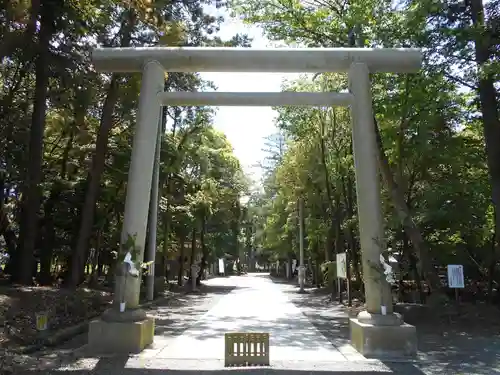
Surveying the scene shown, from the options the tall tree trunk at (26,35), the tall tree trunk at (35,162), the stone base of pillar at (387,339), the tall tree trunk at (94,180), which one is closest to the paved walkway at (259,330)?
the stone base of pillar at (387,339)

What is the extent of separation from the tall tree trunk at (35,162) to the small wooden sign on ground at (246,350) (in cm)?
984

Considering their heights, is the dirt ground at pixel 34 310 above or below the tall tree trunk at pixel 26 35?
below

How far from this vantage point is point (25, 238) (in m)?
15.7

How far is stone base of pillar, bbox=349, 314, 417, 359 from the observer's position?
8867mm

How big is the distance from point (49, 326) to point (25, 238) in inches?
199

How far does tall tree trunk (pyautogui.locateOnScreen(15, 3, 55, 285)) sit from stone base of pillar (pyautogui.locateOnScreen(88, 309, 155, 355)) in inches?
302

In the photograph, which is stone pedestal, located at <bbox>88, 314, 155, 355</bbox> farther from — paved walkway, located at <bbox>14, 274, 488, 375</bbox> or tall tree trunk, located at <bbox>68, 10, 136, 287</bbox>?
tall tree trunk, located at <bbox>68, 10, 136, 287</bbox>

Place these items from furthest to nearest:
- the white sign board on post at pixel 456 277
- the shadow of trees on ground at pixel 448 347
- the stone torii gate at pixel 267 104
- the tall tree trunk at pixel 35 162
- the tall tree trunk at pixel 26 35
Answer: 1. the tall tree trunk at pixel 35 162
2. the white sign board on post at pixel 456 277
3. the tall tree trunk at pixel 26 35
4. the stone torii gate at pixel 267 104
5. the shadow of trees on ground at pixel 448 347

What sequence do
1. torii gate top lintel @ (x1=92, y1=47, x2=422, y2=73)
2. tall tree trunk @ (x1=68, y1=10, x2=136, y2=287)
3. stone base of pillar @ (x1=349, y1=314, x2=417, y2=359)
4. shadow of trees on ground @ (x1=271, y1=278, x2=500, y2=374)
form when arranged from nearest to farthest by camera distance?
shadow of trees on ground @ (x1=271, y1=278, x2=500, y2=374) < stone base of pillar @ (x1=349, y1=314, x2=417, y2=359) < torii gate top lintel @ (x1=92, y1=47, x2=422, y2=73) < tall tree trunk @ (x1=68, y1=10, x2=136, y2=287)

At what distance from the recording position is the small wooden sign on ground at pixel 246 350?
27.2 ft

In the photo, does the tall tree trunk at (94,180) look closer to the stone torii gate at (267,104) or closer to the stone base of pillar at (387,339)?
the stone torii gate at (267,104)

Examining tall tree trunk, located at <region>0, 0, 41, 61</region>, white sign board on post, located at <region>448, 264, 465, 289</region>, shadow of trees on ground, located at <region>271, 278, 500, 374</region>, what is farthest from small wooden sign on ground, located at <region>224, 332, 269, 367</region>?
tall tree trunk, located at <region>0, 0, 41, 61</region>

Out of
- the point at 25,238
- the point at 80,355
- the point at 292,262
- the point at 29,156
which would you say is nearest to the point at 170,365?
the point at 80,355

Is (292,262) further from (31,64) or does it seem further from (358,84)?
(358,84)
